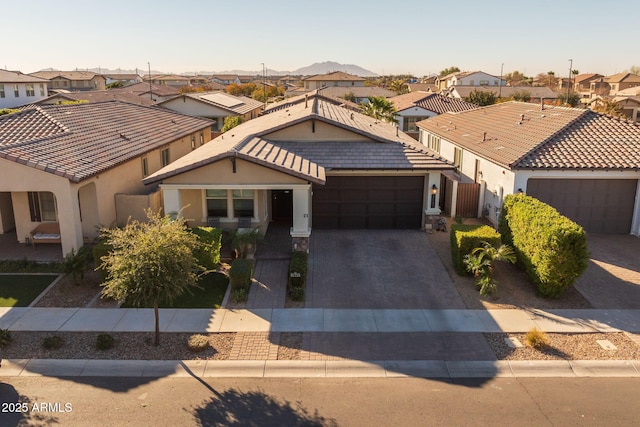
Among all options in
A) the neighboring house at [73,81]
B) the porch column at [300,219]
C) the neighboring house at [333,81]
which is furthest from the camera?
the neighboring house at [333,81]

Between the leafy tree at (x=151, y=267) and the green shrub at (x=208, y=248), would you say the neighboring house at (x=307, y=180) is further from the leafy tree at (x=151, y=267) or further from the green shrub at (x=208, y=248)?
the leafy tree at (x=151, y=267)

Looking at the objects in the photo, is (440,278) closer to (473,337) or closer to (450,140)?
(473,337)

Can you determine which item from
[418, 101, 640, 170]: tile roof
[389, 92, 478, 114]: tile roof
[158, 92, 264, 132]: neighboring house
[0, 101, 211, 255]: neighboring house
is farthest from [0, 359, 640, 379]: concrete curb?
[389, 92, 478, 114]: tile roof

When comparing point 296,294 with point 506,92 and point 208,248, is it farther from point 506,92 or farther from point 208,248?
point 506,92

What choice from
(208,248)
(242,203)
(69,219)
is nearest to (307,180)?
(242,203)

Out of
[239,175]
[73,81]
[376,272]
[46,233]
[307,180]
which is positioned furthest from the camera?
[73,81]

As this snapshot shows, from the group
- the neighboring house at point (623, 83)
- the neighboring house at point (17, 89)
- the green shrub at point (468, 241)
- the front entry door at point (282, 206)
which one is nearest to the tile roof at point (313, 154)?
the front entry door at point (282, 206)
